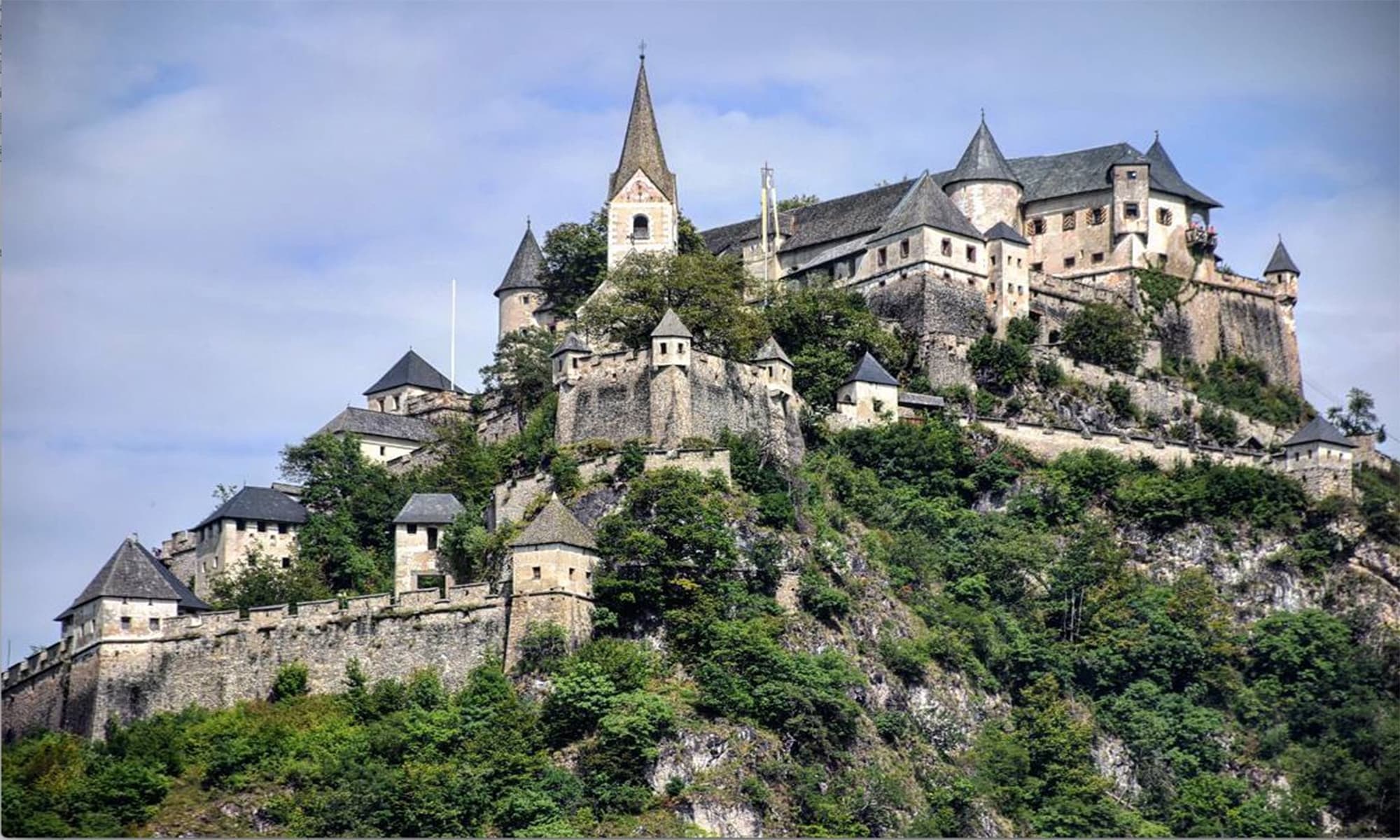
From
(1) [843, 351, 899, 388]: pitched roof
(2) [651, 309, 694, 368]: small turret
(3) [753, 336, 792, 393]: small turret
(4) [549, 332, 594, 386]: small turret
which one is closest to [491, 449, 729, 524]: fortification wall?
(2) [651, 309, 694, 368]: small turret

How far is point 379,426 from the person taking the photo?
3211 inches

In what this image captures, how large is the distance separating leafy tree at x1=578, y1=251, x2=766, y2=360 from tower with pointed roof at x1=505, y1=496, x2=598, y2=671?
10.9 m

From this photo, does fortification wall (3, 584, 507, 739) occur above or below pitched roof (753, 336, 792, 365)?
below

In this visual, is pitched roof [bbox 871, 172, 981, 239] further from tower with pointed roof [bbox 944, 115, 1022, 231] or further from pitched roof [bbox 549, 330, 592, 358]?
pitched roof [bbox 549, 330, 592, 358]

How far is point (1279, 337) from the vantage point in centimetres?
9038

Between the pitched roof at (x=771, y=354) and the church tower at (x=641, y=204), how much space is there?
339 inches

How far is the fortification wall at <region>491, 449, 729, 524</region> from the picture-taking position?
226 ft

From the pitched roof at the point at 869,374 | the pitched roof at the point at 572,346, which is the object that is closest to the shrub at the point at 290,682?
the pitched roof at the point at 572,346

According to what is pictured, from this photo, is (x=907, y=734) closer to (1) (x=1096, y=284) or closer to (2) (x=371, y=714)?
(2) (x=371, y=714)

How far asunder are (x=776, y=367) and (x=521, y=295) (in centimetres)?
1777

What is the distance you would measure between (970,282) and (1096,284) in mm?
6373

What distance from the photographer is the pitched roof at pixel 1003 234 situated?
84938 mm

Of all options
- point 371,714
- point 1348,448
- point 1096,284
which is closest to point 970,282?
point 1096,284

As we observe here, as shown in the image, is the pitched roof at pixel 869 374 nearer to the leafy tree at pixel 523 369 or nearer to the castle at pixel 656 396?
the castle at pixel 656 396
